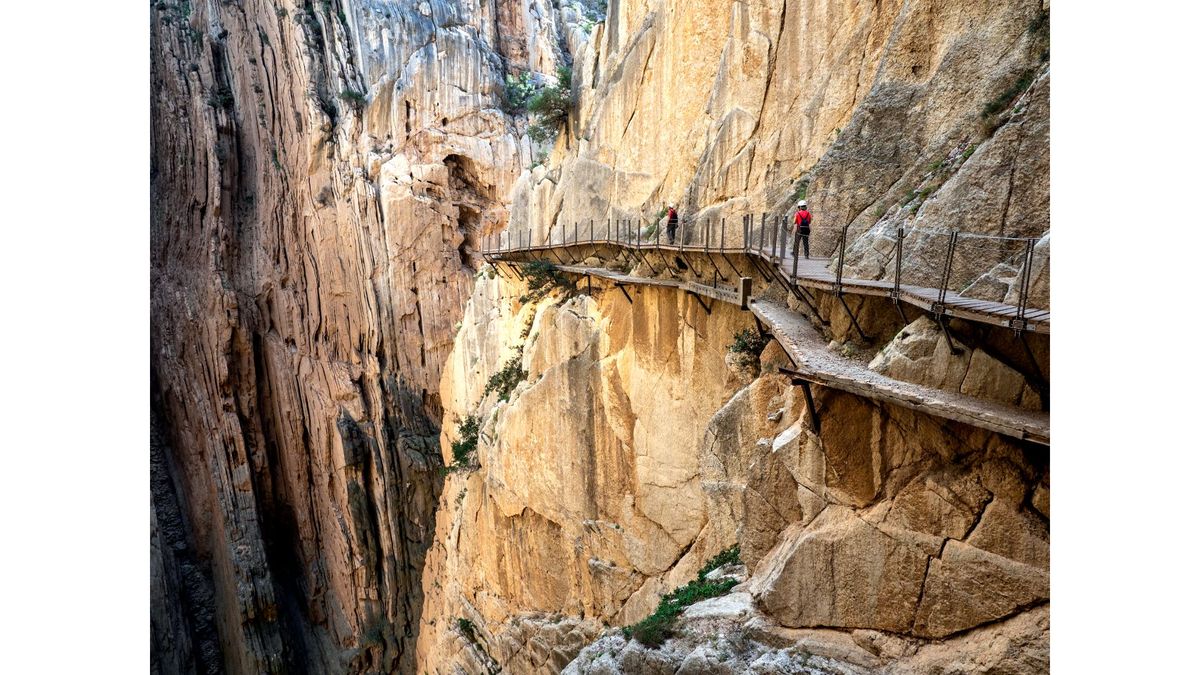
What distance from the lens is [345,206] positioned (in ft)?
110

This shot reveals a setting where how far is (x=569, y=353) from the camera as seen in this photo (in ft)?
59.6

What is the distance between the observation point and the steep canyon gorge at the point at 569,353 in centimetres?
763

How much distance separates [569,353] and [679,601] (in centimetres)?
816

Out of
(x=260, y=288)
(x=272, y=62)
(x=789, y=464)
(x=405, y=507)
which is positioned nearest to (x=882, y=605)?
(x=789, y=464)

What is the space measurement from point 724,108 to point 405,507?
24806 millimetres

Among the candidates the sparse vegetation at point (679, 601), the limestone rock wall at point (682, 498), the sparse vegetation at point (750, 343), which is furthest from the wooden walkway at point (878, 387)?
the sparse vegetation at point (679, 601)

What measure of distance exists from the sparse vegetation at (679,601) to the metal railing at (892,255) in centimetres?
485

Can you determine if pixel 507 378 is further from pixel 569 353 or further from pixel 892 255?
pixel 892 255

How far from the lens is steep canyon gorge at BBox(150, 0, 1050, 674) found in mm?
7629

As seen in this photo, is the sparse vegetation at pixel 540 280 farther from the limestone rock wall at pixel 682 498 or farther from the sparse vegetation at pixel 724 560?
the sparse vegetation at pixel 724 560

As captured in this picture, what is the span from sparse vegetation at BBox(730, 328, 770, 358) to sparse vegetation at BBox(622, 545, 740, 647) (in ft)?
11.1

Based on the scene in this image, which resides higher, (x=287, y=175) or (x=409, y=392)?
(x=287, y=175)

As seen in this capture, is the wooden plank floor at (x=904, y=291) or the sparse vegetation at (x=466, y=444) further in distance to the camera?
the sparse vegetation at (x=466, y=444)

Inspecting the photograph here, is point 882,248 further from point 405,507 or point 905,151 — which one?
point 405,507
